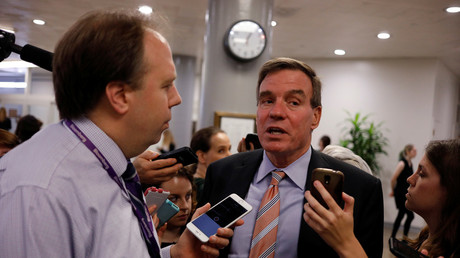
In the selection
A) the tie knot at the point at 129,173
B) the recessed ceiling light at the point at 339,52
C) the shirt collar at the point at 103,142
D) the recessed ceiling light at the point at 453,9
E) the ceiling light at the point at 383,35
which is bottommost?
the tie knot at the point at 129,173

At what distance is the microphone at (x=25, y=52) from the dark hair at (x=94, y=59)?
0.13 m

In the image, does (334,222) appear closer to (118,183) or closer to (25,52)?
(118,183)

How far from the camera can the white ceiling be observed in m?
6.08

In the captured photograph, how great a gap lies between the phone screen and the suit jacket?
322 millimetres

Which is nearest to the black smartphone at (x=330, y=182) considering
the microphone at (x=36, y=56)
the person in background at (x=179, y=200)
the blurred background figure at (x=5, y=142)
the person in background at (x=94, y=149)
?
the person in background at (x=94, y=149)

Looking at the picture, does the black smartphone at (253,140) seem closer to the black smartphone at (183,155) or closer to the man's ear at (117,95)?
the black smartphone at (183,155)

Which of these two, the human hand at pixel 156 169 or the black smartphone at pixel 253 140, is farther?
the black smartphone at pixel 253 140

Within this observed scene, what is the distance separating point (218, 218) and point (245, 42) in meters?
3.37

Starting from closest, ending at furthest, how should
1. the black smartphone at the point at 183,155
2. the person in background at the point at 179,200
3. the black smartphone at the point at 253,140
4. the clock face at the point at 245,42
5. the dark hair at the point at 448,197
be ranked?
the black smartphone at the point at 183,155
the dark hair at the point at 448,197
the person in background at the point at 179,200
the black smartphone at the point at 253,140
the clock face at the point at 245,42

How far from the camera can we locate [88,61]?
0.91m

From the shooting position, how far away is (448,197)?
1.65m

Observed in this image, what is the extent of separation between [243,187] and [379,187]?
574mm

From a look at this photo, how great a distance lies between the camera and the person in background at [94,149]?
81 centimetres

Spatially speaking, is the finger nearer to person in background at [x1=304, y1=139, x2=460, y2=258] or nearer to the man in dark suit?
person in background at [x1=304, y1=139, x2=460, y2=258]
